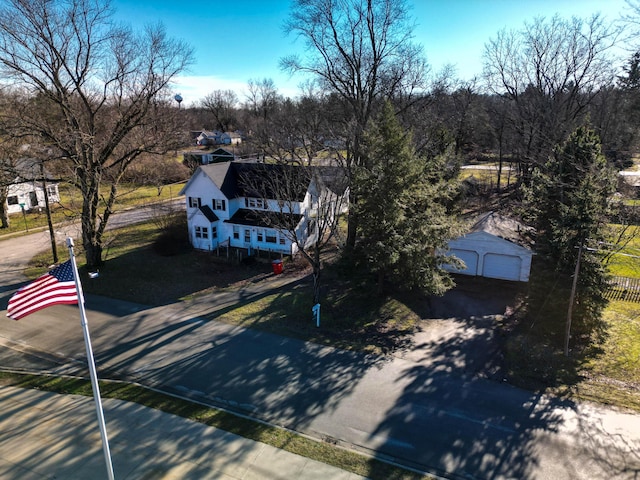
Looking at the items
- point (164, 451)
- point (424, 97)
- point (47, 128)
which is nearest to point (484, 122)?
point (424, 97)

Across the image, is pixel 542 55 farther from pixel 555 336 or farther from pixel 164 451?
pixel 164 451

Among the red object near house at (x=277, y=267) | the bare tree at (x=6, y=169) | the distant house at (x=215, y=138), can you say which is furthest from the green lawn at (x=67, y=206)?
the distant house at (x=215, y=138)

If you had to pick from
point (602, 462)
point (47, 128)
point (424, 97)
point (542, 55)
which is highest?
point (542, 55)

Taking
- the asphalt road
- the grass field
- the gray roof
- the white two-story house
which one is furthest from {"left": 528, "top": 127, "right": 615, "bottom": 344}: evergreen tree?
the white two-story house

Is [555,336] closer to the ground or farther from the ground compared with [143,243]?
closer to the ground

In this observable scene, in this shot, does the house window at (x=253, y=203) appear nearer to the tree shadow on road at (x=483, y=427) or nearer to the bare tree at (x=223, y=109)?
the tree shadow on road at (x=483, y=427)

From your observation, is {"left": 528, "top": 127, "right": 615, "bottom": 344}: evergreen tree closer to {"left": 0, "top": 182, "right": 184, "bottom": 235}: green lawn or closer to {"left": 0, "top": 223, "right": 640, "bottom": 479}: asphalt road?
{"left": 0, "top": 223, "right": 640, "bottom": 479}: asphalt road

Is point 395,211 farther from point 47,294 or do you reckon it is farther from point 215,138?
point 215,138

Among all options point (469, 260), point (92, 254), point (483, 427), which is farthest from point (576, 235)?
point (92, 254)
